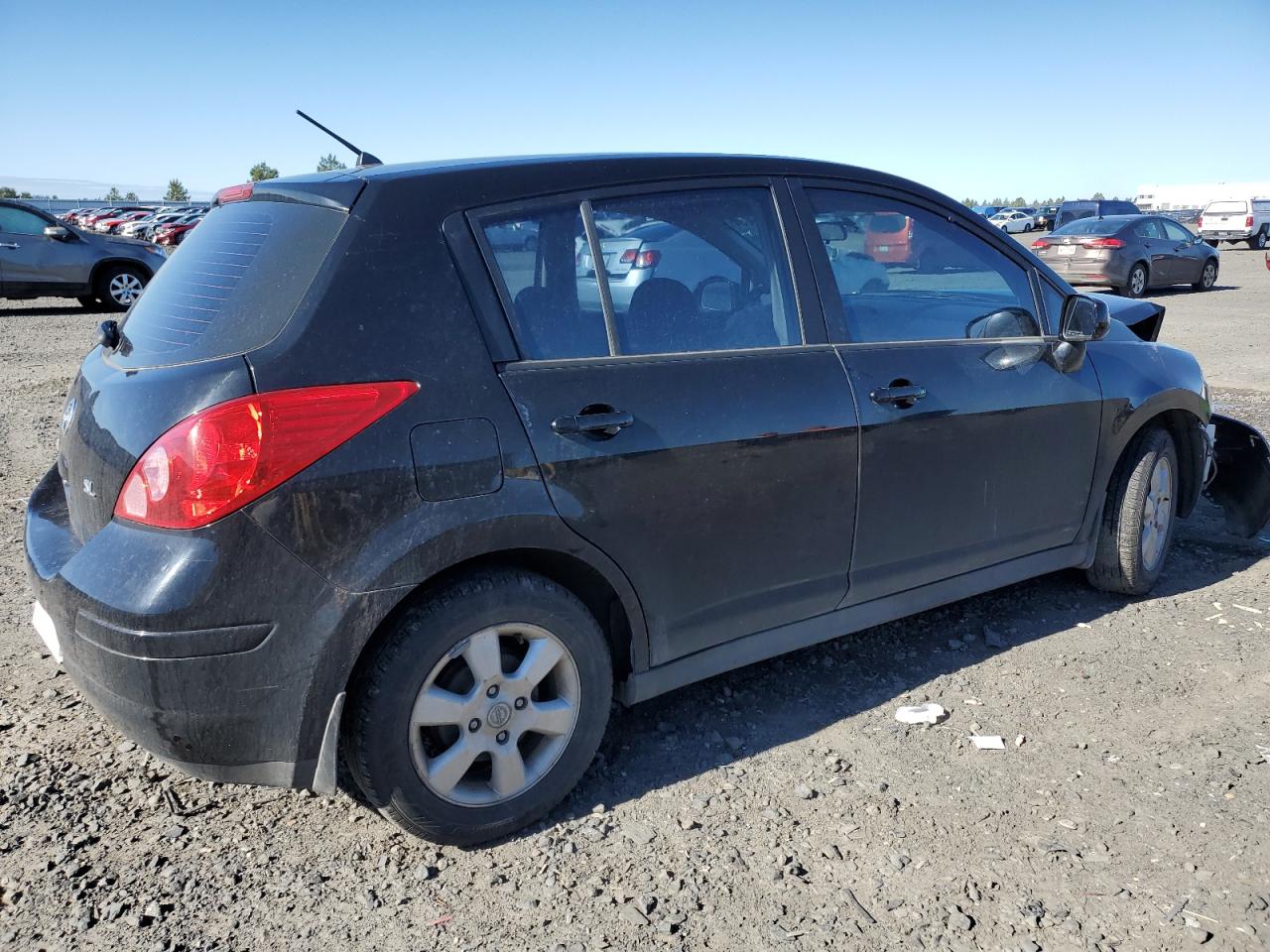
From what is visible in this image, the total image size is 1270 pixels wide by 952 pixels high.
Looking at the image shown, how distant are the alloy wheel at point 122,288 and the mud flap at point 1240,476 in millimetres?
14836

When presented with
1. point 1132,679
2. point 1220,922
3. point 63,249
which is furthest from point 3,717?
point 63,249

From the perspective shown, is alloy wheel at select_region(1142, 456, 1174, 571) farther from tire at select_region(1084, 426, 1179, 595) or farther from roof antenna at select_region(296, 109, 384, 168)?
roof antenna at select_region(296, 109, 384, 168)

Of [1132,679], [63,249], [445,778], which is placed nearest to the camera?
[445,778]

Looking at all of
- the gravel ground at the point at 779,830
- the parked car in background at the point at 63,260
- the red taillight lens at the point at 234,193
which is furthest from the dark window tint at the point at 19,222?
the red taillight lens at the point at 234,193

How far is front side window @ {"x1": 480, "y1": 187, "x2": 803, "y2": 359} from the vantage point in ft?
9.21

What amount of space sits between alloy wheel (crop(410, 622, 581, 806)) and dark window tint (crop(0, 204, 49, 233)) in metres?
14.8

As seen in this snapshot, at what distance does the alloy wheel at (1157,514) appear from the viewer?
4414mm

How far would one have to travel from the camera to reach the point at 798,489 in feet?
10.4

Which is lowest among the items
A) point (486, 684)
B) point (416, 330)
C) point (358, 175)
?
point (486, 684)

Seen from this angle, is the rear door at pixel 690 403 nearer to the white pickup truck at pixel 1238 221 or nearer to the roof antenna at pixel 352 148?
the roof antenna at pixel 352 148

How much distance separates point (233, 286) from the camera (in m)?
2.69

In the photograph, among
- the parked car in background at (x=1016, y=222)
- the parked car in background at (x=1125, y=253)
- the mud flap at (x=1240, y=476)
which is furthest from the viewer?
the parked car in background at (x=1016, y=222)

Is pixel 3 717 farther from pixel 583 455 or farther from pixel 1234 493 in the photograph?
pixel 1234 493

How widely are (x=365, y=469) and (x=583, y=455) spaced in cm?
58
